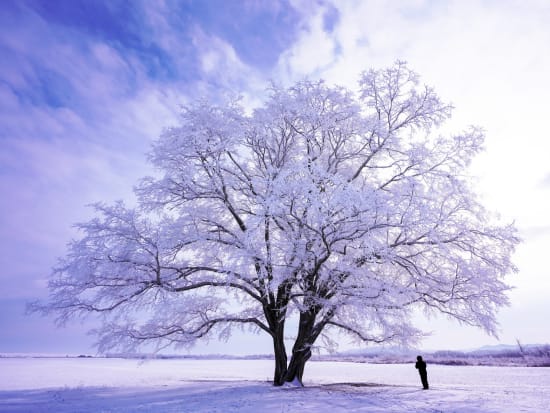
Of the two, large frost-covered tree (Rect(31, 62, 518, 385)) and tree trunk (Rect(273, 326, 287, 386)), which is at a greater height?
large frost-covered tree (Rect(31, 62, 518, 385))

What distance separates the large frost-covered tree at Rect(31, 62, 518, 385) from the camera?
Answer: 1301 cm

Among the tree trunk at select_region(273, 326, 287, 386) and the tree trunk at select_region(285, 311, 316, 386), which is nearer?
the tree trunk at select_region(285, 311, 316, 386)

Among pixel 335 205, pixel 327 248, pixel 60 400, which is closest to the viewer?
pixel 335 205

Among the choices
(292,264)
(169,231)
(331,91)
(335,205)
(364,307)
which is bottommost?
(364,307)

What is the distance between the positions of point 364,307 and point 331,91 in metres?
8.56

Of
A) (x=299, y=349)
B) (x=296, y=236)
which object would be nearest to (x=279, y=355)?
(x=299, y=349)

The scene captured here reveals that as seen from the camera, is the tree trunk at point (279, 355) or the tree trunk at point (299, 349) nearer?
the tree trunk at point (299, 349)

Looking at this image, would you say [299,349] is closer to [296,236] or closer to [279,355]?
[279,355]

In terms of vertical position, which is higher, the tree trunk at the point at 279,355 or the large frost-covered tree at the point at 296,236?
the large frost-covered tree at the point at 296,236

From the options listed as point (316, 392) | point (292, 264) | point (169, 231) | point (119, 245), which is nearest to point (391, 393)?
point (316, 392)

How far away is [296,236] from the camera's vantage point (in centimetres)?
1334

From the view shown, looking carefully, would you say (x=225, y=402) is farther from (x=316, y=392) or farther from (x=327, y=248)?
(x=327, y=248)

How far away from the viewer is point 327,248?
12.4 metres

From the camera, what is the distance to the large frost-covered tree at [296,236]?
1301 centimetres
